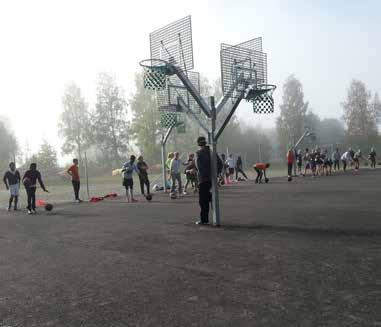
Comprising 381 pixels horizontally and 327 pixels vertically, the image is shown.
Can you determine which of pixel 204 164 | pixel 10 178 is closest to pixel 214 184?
pixel 204 164

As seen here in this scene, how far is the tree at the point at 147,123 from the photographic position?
198 feet

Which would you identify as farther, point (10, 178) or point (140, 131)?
point (140, 131)

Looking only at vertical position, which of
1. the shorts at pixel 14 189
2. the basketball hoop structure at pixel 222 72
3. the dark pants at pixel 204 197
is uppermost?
the basketball hoop structure at pixel 222 72

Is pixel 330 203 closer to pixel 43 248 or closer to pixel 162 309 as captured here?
pixel 43 248

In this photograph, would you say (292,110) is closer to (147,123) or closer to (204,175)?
(147,123)

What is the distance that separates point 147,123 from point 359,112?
32622 mm

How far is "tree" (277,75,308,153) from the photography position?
70.8m

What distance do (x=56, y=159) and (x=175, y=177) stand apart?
38.7 metres

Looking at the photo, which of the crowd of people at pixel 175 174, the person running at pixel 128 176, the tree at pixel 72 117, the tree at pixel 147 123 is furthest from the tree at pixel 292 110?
the person running at pixel 128 176

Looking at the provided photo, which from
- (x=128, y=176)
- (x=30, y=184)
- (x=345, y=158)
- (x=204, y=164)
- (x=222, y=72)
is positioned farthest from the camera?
(x=345, y=158)

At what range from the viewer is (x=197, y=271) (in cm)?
634

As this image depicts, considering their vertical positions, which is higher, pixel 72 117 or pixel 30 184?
pixel 72 117

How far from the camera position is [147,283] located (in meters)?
5.85

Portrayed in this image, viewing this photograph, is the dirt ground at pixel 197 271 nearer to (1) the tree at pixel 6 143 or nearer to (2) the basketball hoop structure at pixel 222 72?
(2) the basketball hoop structure at pixel 222 72
